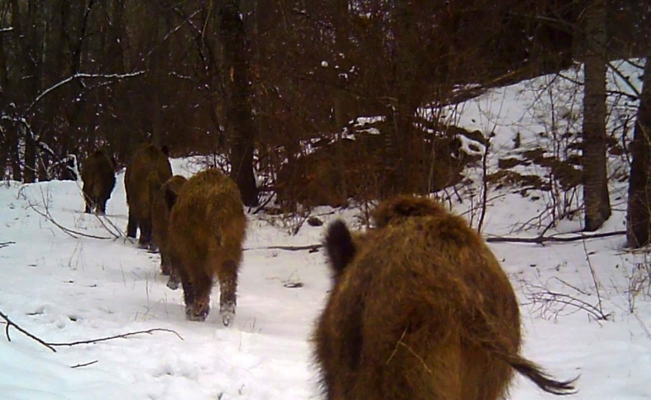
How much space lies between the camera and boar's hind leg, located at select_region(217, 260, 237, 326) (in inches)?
255

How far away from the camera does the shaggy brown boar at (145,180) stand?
1021 cm

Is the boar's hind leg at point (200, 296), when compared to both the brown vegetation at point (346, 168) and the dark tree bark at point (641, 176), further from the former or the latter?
the dark tree bark at point (641, 176)

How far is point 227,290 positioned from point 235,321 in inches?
18.0

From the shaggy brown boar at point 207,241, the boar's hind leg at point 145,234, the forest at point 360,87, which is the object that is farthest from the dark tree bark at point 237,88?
the shaggy brown boar at point 207,241

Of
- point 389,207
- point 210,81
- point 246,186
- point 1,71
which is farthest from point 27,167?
point 389,207

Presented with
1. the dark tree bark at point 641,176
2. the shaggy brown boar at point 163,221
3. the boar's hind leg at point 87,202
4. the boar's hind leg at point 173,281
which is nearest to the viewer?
the shaggy brown boar at point 163,221

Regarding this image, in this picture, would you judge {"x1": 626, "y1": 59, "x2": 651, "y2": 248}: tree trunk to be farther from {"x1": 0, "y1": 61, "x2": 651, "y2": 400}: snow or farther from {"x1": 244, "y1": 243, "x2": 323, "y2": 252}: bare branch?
{"x1": 244, "y1": 243, "x2": 323, "y2": 252}: bare branch

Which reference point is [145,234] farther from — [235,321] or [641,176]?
[641,176]

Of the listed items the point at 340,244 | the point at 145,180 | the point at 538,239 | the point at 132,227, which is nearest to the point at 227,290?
the point at 340,244

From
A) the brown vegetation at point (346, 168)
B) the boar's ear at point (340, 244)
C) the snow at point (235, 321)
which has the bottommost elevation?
the snow at point (235, 321)

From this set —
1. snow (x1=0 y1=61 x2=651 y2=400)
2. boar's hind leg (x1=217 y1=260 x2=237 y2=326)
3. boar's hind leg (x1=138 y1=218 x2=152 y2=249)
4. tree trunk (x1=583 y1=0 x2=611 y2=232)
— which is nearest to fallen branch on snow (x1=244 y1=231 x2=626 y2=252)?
snow (x1=0 y1=61 x2=651 y2=400)

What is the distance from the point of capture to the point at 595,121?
1132 cm

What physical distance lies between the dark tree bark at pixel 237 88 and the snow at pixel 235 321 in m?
2.94

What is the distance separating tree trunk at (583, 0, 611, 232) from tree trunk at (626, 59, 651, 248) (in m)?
1.09
